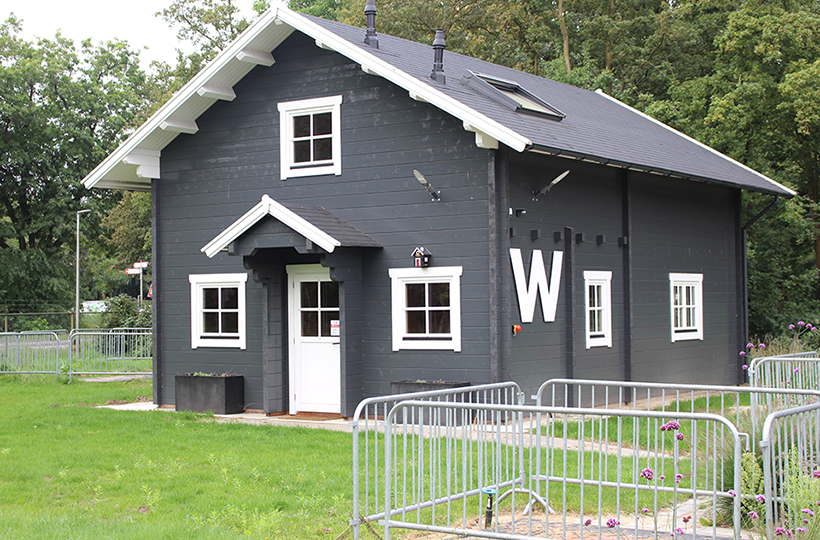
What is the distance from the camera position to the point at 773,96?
81.7 feet

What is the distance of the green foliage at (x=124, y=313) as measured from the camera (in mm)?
34656

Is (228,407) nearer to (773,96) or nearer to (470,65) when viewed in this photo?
(470,65)

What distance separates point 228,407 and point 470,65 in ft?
26.2

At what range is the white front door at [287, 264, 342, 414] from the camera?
15.5 metres

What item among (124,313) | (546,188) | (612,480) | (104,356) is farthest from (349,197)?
(124,313)

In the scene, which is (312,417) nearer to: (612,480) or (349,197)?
(349,197)

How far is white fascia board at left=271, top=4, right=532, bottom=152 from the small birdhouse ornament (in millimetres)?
2099

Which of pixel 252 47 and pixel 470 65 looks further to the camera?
pixel 470 65

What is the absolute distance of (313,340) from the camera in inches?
615

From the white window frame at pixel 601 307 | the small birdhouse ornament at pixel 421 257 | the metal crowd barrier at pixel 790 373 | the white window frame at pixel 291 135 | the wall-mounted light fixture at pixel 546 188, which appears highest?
the white window frame at pixel 291 135

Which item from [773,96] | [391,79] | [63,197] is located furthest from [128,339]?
[63,197]

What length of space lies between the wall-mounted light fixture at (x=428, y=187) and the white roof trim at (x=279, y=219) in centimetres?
152

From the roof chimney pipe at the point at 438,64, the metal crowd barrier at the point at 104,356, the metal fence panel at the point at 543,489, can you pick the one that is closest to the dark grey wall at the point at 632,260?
the roof chimney pipe at the point at 438,64

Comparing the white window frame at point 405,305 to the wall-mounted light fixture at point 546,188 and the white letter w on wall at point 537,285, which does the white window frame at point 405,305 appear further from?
the wall-mounted light fixture at point 546,188
